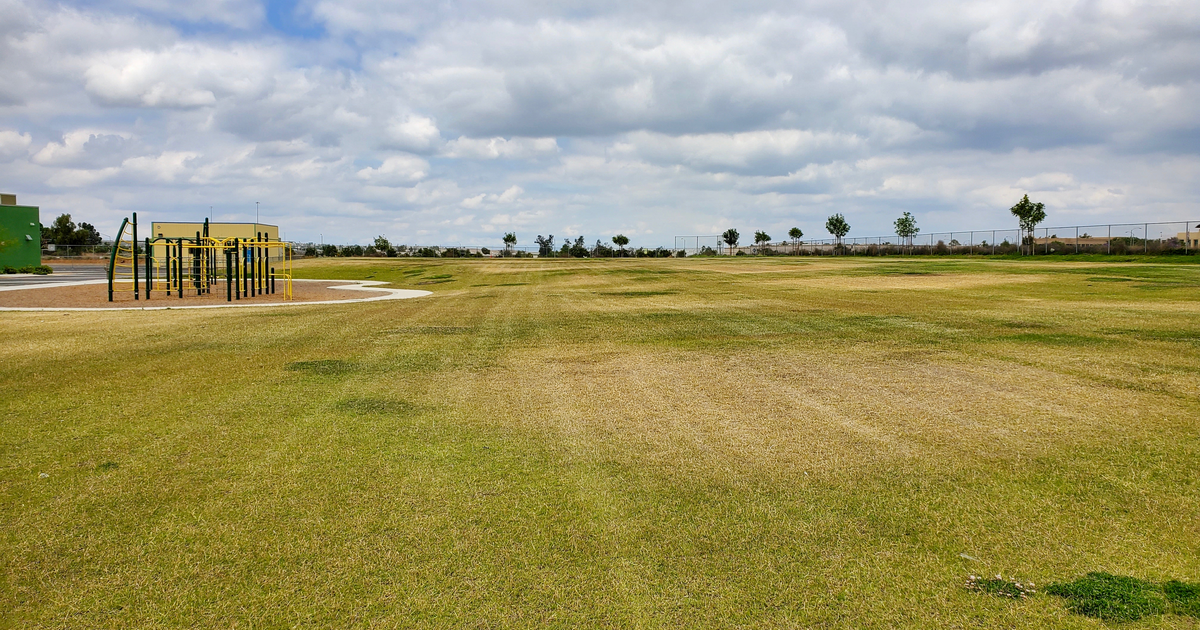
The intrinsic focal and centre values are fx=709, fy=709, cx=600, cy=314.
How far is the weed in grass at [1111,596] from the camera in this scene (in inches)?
115

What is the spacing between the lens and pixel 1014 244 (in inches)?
2192

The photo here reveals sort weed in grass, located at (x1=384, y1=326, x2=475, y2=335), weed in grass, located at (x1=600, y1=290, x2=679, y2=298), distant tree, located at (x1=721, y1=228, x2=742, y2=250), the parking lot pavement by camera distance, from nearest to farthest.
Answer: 1. weed in grass, located at (x1=384, y1=326, x2=475, y2=335)
2. weed in grass, located at (x1=600, y1=290, x2=679, y2=298)
3. the parking lot pavement
4. distant tree, located at (x1=721, y1=228, x2=742, y2=250)

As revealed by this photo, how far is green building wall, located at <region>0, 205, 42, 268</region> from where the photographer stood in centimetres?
4378

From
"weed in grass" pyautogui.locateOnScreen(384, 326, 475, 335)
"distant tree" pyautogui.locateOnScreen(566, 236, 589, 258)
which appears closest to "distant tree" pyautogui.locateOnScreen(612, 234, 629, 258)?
"distant tree" pyautogui.locateOnScreen(566, 236, 589, 258)

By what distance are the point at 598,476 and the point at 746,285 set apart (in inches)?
830

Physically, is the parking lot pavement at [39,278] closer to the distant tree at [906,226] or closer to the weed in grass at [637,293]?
the weed in grass at [637,293]

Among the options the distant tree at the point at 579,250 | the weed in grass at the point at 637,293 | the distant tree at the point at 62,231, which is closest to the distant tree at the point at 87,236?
the distant tree at the point at 62,231

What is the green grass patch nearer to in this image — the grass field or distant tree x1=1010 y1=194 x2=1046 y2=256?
the grass field

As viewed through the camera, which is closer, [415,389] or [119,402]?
[119,402]

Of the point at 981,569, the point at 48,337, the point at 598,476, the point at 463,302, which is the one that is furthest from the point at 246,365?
the point at 463,302

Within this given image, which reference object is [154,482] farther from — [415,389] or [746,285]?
[746,285]

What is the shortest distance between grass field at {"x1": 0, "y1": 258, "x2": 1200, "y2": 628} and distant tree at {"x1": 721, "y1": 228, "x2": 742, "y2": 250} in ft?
254

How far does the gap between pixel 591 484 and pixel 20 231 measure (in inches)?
2149

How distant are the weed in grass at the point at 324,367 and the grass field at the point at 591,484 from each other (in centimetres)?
16
